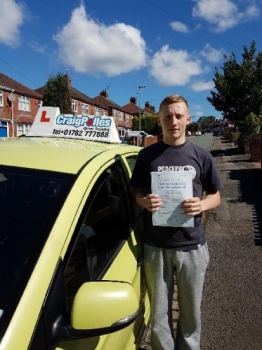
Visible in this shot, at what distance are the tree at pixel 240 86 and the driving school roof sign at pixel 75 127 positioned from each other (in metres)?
20.6

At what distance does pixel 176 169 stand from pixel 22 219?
959mm

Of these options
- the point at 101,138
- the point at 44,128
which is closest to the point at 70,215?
the point at 101,138

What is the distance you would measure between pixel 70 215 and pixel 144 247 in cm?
81

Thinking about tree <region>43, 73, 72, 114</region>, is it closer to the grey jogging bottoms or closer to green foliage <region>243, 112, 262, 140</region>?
green foliage <region>243, 112, 262, 140</region>

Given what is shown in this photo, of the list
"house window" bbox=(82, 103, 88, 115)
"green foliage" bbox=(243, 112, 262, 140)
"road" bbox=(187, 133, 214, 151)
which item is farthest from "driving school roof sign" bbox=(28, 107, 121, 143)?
"house window" bbox=(82, 103, 88, 115)

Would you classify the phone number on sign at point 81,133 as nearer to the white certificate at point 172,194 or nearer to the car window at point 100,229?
the car window at point 100,229

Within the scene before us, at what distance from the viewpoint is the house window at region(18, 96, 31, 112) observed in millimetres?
33378

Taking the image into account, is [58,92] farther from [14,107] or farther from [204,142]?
[204,142]

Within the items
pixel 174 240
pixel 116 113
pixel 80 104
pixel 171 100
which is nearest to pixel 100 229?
pixel 174 240

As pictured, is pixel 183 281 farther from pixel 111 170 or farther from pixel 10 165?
pixel 10 165

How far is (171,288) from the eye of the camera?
2.13 m

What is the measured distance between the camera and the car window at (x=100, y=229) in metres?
1.55

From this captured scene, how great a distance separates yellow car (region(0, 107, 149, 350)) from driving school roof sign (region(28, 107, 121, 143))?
29.3 inches

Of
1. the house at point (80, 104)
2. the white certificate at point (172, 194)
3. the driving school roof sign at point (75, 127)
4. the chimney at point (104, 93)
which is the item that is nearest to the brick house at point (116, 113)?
the chimney at point (104, 93)
